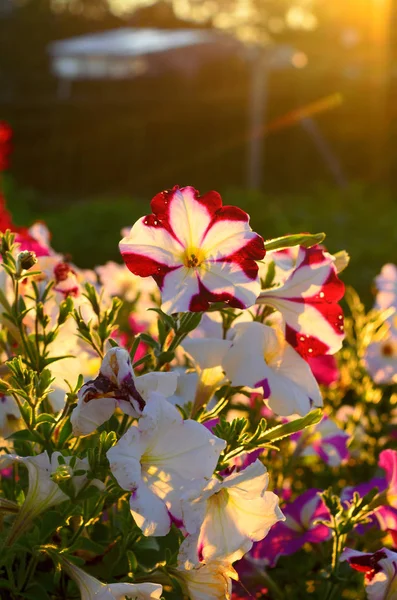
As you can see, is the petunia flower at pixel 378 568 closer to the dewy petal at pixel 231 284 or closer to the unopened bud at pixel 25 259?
the dewy petal at pixel 231 284

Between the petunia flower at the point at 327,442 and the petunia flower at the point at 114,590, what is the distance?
0.47 m

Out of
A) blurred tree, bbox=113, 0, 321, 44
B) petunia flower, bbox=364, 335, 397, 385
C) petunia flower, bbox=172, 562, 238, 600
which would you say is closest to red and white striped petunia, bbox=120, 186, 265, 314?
petunia flower, bbox=172, 562, 238, 600

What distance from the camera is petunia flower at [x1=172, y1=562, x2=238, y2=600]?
38.5 inches

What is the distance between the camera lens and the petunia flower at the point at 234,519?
94 centimetres

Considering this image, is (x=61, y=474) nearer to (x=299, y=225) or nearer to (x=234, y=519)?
(x=234, y=519)

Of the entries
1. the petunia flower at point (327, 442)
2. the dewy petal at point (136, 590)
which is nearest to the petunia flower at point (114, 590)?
the dewy petal at point (136, 590)

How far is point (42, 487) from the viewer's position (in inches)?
38.1

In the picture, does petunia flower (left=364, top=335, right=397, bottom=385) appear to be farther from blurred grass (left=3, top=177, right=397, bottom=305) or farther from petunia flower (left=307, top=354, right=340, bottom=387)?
blurred grass (left=3, top=177, right=397, bottom=305)

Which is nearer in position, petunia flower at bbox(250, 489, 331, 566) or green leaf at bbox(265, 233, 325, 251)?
green leaf at bbox(265, 233, 325, 251)

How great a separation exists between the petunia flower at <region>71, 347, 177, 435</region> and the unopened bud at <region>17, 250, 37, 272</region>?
0.17 meters

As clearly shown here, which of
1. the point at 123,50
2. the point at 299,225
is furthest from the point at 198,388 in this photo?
the point at 123,50

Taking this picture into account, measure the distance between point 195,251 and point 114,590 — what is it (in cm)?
36

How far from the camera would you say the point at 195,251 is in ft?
3.37

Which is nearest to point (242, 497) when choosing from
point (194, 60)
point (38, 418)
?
point (38, 418)
